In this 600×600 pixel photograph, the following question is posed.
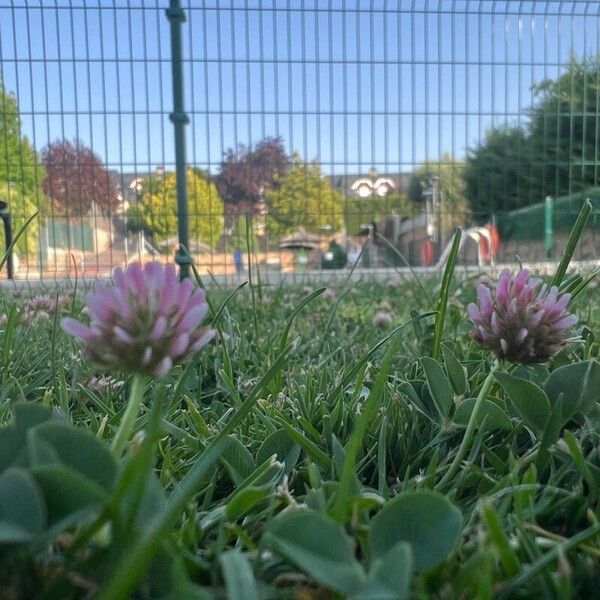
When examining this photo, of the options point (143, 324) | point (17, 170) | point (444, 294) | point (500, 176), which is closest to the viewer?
point (143, 324)

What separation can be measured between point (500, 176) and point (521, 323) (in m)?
3.40

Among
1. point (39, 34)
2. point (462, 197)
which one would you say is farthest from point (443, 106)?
point (39, 34)

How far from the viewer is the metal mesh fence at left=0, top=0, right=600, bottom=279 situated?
324 centimetres

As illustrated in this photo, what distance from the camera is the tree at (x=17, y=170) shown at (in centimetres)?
316

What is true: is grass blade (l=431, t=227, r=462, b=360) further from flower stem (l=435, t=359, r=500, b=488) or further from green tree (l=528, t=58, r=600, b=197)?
green tree (l=528, t=58, r=600, b=197)

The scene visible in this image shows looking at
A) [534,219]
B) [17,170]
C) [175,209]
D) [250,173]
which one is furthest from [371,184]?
[17,170]

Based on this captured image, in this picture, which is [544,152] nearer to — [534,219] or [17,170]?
[534,219]

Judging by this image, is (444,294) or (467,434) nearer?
(467,434)

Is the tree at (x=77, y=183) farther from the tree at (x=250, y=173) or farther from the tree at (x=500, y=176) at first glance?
the tree at (x=500, y=176)

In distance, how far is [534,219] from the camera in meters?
3.52

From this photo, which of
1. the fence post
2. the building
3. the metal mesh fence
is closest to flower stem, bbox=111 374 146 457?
the fence post

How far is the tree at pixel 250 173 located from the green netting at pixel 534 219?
3.84ft

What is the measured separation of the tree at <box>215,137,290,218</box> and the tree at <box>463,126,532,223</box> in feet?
3.20

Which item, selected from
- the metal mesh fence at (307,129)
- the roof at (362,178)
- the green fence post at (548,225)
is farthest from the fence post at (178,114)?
the green fence post at (548,225)
